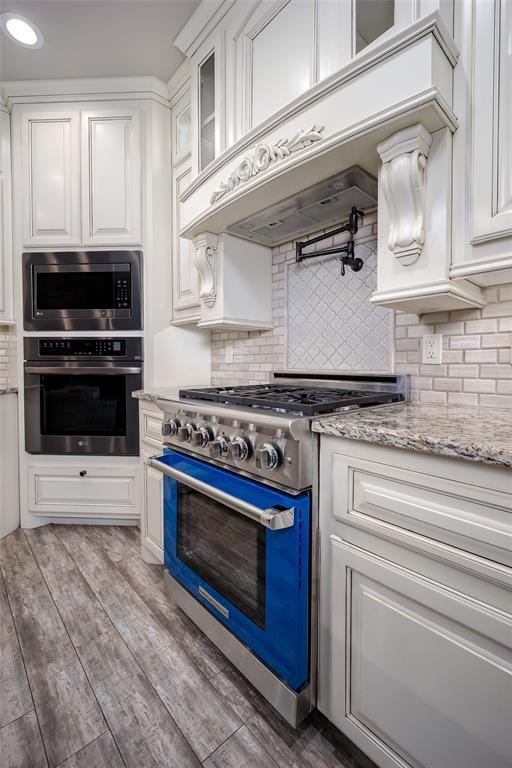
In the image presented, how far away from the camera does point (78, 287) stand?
2.40m

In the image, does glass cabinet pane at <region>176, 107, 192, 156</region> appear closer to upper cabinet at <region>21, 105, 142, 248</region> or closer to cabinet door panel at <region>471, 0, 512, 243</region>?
upper cabinet at <region>21, 105, 142, 248</region>

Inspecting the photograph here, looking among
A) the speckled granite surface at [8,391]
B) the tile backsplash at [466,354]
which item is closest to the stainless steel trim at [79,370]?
the speckled granite surface at [8,391]

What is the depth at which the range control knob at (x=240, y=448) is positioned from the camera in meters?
1.14

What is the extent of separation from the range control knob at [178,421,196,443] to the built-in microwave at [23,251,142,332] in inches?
47.6

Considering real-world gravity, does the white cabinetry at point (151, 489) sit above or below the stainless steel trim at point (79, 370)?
below

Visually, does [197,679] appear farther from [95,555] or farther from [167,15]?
[167,15]

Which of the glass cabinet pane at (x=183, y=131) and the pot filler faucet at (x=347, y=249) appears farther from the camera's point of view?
the glass cabinet pane at (x=183, y=131)

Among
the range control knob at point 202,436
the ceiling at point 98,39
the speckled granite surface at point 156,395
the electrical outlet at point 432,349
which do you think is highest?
the ceiling at point 98,39

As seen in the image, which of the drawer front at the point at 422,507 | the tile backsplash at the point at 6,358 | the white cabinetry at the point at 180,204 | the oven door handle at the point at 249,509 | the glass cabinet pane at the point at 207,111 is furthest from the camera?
the tile backsplash at the point at 6,358

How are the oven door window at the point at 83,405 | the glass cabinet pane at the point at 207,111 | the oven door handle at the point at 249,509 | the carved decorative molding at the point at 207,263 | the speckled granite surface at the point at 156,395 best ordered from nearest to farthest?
the oven door handle at the point at 249,509
the speckled granite surface at the point at 156,395
the glass cabinet pane at the point at 207,111
the carved decorative molding at the point at 207,263
the oven door window at the point at 83,405

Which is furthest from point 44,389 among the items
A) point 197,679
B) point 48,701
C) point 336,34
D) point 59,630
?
point 336,34

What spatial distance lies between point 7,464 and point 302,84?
268 centimetres

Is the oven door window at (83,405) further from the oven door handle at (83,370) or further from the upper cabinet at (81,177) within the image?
the upper cabinet at (81,177)

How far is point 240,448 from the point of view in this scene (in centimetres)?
114
